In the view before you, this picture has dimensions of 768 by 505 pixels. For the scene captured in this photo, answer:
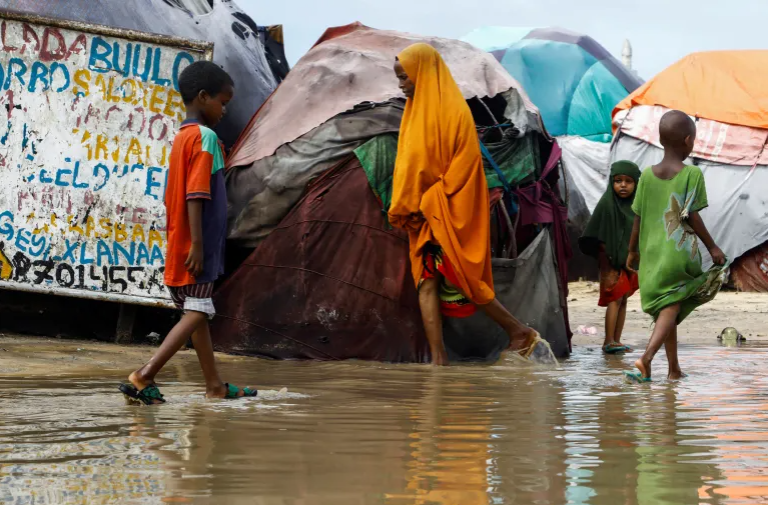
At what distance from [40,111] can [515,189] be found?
2.93m

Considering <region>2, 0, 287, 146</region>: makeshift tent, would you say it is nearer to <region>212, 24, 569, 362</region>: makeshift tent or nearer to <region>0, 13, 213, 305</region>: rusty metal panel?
<region>0, 13, 213, 305</region>: rusty metal panel

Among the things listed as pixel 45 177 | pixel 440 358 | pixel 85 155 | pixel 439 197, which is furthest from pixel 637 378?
pixel 45 177

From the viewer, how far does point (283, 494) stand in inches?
102

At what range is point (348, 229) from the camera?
6.66 meters

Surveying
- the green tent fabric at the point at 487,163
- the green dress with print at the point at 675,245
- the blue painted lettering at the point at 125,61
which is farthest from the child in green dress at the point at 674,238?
the blue painted lettering at the point at 125,61

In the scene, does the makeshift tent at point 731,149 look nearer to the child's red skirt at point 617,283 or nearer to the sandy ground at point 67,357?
the child's red skirt at point 617,283

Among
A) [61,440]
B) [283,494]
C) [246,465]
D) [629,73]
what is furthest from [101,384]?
[629,73]

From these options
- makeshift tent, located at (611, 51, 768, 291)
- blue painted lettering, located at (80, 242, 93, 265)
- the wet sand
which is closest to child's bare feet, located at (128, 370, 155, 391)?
the wet sand

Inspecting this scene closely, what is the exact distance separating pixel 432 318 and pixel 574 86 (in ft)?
41.9

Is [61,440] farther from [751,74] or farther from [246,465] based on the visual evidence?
[751,74]

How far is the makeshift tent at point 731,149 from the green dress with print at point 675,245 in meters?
8.28

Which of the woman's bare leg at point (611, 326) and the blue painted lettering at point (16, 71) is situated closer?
the blue painted lettering at point (16, 71)

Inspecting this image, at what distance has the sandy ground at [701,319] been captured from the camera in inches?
352

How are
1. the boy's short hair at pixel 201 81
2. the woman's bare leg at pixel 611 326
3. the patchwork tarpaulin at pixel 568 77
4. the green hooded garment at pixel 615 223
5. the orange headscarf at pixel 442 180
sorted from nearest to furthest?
the boy's short hair at pixel 201 81 < the orange headscarf at pixel 442 180 < the woman's bare leg at pixel 611 326 < the green hooded garment at pixel 615 223 < the patchwork tarpaulin at pixel 568 77
